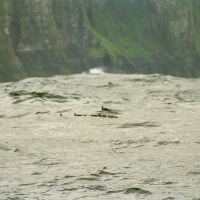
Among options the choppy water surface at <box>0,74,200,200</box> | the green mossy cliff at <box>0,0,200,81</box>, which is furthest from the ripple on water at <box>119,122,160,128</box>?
the green mossy cliff at <box>0,0,200,81</box>

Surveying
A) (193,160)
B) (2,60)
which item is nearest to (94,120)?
(193,160)

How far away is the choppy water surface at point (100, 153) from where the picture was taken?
27.0 ft

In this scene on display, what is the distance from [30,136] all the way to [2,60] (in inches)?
3997

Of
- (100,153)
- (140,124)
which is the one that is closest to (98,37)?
(140,124)

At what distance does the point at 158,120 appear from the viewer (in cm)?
1752

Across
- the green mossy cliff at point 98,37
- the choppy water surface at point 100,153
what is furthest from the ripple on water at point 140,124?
the green mossy cliff at point 98,37

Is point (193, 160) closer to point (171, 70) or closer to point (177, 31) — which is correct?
point (171, 70)

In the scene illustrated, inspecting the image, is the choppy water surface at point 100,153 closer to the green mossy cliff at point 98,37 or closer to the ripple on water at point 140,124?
the ripple on water at point 140,124

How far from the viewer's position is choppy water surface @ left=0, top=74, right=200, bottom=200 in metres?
8.23

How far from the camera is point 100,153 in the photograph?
11391 millimetres

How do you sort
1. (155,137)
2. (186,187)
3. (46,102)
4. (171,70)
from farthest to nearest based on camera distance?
(171,70) → (46,102) → (155,137) → (186,187)

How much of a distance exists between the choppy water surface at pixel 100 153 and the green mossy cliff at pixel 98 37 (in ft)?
303

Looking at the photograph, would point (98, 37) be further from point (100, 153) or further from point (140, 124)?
point (100, 153)

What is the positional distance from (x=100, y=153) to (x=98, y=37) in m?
142
